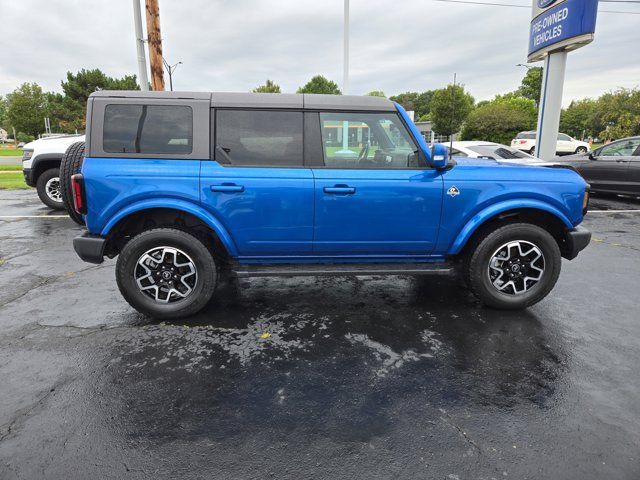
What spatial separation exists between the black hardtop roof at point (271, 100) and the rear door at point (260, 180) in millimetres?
73

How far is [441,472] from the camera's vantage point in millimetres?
2039

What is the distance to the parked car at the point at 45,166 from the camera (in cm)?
859

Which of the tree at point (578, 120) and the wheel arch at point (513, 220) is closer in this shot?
the wheel arch at point (513, 220)

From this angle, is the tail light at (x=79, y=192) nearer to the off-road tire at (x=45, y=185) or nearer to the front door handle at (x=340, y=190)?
the front door handle at (x=340, y=190)

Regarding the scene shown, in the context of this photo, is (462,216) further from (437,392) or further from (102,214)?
(102,214)

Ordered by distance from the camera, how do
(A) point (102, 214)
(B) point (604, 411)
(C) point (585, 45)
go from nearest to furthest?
1. (B) point (604, 411)
2. (A) point (102, 214)
3. (C) point (585, 45)

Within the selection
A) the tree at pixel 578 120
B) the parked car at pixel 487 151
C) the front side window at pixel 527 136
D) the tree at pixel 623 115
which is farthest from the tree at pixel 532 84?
the parked car at pixel 487 151

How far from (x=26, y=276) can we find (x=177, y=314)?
8.36 ft

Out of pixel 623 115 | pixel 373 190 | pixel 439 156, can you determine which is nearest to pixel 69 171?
pixel 373 190

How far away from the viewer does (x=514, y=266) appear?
388cm

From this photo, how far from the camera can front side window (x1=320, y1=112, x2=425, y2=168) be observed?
147 inches

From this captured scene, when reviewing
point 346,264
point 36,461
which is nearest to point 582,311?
point 346,264

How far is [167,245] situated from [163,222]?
10.7 inches

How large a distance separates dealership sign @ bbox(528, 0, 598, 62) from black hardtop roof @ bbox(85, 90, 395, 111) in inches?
407
